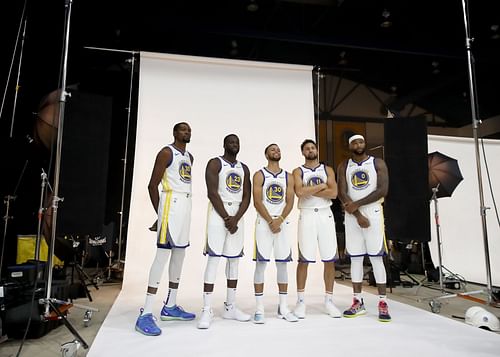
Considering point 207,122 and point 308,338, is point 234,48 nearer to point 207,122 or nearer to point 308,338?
point 207,122

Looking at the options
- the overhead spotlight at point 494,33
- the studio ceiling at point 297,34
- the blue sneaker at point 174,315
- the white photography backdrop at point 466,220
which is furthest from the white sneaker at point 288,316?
the overhead spotlight at point 494,33

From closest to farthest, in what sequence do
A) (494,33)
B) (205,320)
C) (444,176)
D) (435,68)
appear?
(205,320) < (444,176) < (494,33) < (435,68)

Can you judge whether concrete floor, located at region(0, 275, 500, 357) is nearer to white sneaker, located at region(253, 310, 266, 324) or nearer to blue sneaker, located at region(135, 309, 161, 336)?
blue sneaker, located at region(135, 309, 161, 336)

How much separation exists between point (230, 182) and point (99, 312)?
184 centimetres

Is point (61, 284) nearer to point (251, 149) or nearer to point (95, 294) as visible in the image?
point (95, 294)

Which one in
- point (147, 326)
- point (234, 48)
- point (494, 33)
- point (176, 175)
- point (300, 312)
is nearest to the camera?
point (147, 326)

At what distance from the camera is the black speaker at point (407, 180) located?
4238mm

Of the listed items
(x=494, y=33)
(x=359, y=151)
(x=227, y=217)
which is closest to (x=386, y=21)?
(x=494, y=33)

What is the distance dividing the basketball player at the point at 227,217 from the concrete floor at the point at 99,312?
3.44ft

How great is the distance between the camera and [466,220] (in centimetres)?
637

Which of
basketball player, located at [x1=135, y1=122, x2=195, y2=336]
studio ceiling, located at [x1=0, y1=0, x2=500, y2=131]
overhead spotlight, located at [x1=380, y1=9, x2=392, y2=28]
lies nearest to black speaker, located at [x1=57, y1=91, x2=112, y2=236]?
basketball player, located at [x1=135, y1=122, x2=195, y2=336]

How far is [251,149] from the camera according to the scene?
5.23 metres

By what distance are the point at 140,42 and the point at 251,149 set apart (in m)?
3.23

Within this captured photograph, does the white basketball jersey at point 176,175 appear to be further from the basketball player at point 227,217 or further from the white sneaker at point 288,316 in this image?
the white sneaker at point 288,316
